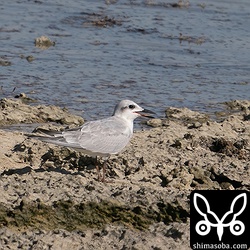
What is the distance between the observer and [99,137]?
8.99 metres

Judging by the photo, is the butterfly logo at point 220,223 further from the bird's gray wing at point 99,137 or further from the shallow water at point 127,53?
the shallow water at point 127,53

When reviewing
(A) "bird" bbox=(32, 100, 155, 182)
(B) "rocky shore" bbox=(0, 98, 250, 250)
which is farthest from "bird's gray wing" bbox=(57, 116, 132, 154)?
(B) "rocky shore" bbox=(0, 98, 250, 250)

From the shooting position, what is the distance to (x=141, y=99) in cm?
1353

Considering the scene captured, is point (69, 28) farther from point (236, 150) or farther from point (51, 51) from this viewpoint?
point (236, 150)

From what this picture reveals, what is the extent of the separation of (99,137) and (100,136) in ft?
0.07

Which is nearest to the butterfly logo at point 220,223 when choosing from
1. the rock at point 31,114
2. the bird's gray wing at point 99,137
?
the bird's gray wing at point 99,137

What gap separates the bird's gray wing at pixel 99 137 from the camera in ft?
28.9

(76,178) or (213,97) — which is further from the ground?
(76,178)

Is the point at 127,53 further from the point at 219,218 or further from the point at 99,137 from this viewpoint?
the point at 219,218

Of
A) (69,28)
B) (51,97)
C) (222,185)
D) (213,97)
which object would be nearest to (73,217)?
(222,185)

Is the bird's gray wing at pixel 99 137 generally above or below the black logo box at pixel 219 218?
above

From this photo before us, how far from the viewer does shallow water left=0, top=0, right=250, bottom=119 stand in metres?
13.7

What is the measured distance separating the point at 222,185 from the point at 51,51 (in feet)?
24.8

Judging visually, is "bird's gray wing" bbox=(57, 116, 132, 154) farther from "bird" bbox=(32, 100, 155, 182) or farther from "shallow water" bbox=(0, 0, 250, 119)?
"shallow water" bbox=(0, 0, 250, 119)
